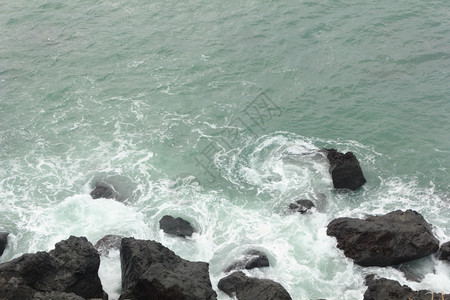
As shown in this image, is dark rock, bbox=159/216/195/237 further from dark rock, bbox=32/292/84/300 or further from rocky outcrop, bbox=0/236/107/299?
dark rock, bbox=32/292/84/300

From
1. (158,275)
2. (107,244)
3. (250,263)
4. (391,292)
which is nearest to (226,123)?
(107,244)

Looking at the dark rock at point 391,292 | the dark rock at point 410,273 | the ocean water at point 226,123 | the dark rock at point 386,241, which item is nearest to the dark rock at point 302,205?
the ocean water at point 226,123

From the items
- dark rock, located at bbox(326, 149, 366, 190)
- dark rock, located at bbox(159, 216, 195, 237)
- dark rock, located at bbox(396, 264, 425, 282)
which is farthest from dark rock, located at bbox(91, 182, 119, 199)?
dark rock, located at bbox(396, 264, 425, 282)

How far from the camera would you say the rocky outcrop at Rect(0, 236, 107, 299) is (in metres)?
20.6

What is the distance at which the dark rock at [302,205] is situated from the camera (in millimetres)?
28109

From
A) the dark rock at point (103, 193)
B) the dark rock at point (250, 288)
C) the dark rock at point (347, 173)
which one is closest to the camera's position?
the dark rock at point (250, 288)

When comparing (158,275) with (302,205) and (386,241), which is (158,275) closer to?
(302,205)

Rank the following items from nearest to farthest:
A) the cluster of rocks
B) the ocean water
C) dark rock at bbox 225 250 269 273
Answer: the cluster of rocks < dark rock at bbox 225 250 269 273 < the ocean water

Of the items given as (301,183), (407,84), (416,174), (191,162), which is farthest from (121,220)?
(407,84)

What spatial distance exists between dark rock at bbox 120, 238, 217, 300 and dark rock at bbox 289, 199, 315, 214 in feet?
24.1

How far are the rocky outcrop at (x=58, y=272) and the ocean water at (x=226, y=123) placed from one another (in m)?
1.93

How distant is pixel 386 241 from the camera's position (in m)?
24.4

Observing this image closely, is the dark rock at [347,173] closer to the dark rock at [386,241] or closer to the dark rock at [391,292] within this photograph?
the dark rock at [386,241]

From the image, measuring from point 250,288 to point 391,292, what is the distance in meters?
5.71
